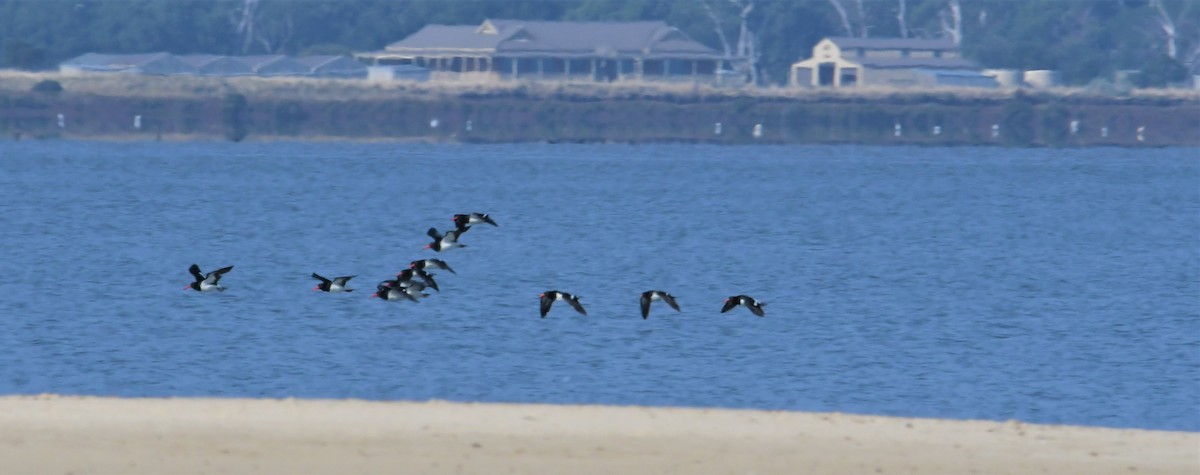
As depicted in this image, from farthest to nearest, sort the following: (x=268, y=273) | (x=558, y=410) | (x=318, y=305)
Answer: (x=268, y=273), (x=318, y=305), (x=558, y=410)

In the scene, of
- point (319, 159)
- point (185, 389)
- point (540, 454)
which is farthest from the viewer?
point (319, 159)

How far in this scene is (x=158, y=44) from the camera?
15738 centimetres

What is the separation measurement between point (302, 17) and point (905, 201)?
9360cm

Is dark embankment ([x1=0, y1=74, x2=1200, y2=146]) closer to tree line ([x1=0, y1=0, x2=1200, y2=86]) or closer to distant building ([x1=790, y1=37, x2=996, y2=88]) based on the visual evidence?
distant building ([x1=790, y1=37, x2=996, y2=88])

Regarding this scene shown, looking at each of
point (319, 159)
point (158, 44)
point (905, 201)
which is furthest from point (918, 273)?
point (158, 44)

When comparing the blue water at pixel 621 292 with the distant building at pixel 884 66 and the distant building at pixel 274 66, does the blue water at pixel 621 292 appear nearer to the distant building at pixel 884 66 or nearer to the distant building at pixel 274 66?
the distant building at pixel 274 66

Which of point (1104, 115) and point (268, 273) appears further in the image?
point (1104, 115)

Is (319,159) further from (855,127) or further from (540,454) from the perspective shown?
(540,454)

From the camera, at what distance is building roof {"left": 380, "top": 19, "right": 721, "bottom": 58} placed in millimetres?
147250

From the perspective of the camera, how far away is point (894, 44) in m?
155

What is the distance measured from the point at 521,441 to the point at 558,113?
369ft

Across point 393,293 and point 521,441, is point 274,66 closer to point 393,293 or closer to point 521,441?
point 393,293

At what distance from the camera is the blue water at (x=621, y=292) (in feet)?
81.6

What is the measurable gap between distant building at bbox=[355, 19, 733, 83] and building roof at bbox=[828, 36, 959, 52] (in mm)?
9046
